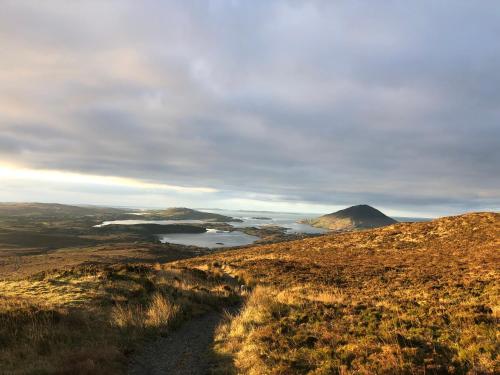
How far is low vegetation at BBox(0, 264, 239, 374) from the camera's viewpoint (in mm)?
9641

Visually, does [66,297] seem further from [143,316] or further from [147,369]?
[147,369]

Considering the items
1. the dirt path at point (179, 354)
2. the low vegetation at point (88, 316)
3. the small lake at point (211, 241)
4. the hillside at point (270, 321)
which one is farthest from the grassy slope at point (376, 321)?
the small lake at point (211, 241)

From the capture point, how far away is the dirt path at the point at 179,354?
32.9 feet

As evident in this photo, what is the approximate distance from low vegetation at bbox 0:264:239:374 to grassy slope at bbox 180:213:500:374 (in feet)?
10.4

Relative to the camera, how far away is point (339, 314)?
14.5 metres

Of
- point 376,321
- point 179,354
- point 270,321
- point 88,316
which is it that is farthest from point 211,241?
point 179,354

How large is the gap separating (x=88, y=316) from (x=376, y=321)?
11.7 m

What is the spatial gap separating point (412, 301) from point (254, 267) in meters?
20.3

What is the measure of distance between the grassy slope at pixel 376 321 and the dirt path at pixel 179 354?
780mm

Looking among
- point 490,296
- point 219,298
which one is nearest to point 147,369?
point 219,298

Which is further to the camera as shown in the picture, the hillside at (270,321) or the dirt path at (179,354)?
the dirt path at (179,354)

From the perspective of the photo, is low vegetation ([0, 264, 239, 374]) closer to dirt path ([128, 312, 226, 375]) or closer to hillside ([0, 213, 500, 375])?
hillside ([0, 213, 500, 375])

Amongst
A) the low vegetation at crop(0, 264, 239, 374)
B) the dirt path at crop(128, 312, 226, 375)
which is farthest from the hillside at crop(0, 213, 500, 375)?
the dirt path at crop(128, 312, 226, 375)

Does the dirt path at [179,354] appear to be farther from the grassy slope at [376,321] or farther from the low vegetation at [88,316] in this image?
the grassy slope at [376,321]
